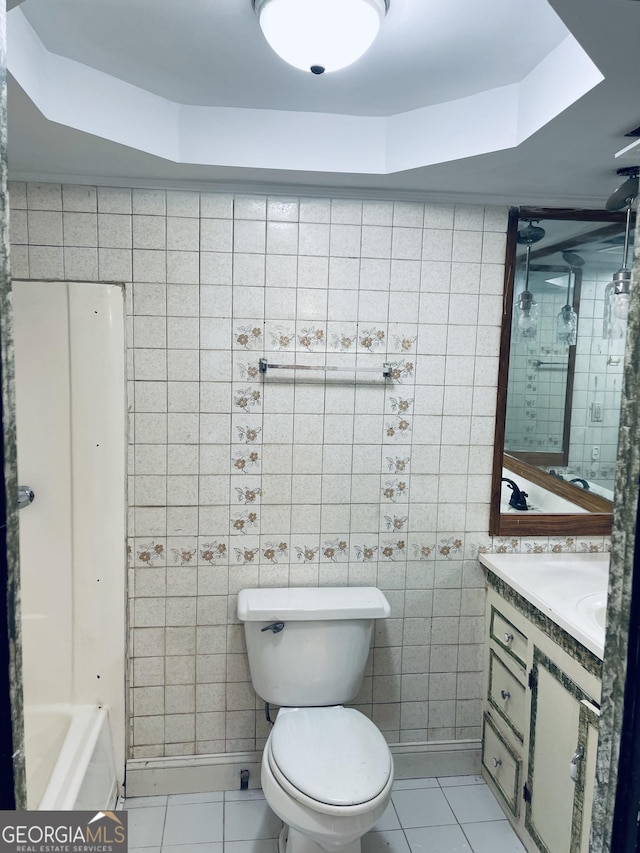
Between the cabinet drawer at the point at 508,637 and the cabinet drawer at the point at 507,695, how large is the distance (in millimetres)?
70

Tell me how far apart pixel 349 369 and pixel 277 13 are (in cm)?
109

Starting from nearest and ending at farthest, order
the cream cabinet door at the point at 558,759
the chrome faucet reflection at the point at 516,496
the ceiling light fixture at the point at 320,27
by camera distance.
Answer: the ceiling light fixture at the point at 320,27, the cream cabinet door at the point at 558,759, the chrome faucet reflection at the point at 516,496

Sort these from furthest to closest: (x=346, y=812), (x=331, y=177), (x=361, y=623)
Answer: (x=361, y=623) < (x=331, y=177) < (x=346, y=812)

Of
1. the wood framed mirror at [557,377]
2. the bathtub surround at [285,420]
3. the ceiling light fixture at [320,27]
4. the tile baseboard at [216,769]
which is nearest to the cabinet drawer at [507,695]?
the bathtub surround at [285,420]

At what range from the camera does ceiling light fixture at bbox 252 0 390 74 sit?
1.18 m

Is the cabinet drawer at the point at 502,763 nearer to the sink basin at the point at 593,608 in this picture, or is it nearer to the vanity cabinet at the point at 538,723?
the vanity cabinet at the point at 538,723

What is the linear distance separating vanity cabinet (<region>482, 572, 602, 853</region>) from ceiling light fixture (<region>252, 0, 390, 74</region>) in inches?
60.8

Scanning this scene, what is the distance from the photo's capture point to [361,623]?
2.05 metres

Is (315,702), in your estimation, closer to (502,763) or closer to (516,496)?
(502,763)

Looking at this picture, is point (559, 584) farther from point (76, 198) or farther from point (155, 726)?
point (76, 198)

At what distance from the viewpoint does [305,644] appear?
6.63 ft

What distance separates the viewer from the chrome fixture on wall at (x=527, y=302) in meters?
2.18

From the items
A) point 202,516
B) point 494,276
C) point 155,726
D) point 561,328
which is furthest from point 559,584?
point 155,726

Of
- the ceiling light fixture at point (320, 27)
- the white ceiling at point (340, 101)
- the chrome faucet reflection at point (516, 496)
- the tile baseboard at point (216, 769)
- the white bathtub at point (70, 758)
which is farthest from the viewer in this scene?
the chrome faucet reflection at point (516, 496)
